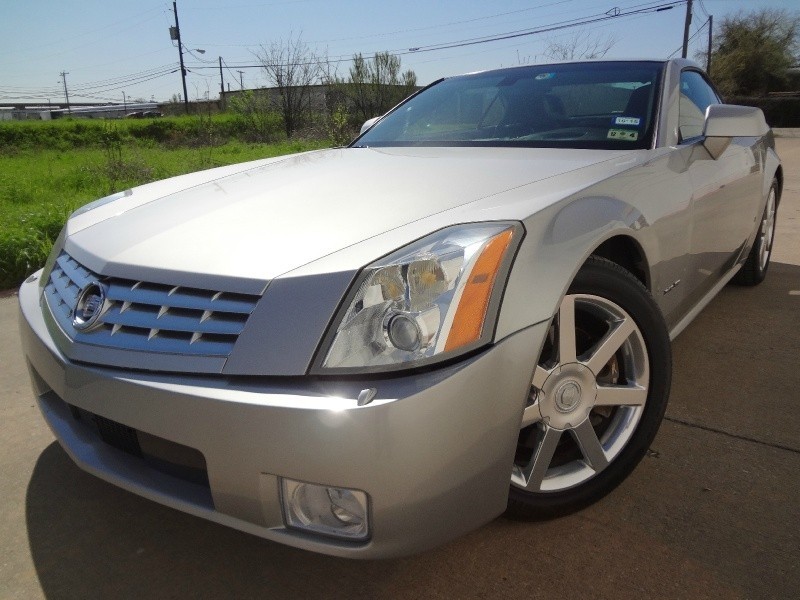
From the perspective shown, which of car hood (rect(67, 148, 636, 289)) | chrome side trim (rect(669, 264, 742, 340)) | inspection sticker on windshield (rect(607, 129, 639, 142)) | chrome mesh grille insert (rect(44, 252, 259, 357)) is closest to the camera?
chrome mesh grille insert (rect(44, 252, 259, 357))

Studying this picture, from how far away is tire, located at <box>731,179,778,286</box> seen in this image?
154 inches

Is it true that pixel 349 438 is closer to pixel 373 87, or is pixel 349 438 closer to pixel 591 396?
pixel 591 396

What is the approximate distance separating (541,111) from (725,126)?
0.70 metres

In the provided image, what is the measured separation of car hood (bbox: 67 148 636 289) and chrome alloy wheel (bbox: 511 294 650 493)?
0.43 metres

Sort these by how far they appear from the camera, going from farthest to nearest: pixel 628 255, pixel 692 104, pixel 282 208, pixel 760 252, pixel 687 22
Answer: pixel 687 22 → pixel 760 252 → pixel 692 104 → pixel 628 255 → pixel 282 208

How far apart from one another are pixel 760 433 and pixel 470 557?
1.27 meters

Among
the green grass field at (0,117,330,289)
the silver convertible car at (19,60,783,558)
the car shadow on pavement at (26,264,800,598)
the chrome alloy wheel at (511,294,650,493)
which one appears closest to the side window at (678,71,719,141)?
the silver convertible car at (19,60,783,558)

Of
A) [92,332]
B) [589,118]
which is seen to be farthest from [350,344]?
[589,118]

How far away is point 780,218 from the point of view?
6555mm

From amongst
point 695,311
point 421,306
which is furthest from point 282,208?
point 695,311

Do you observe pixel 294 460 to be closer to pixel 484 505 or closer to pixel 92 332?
pixel 484 505

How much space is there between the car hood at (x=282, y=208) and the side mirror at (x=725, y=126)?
0.53m

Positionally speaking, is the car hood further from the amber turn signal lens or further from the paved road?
the paved road

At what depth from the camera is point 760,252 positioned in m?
4.00
